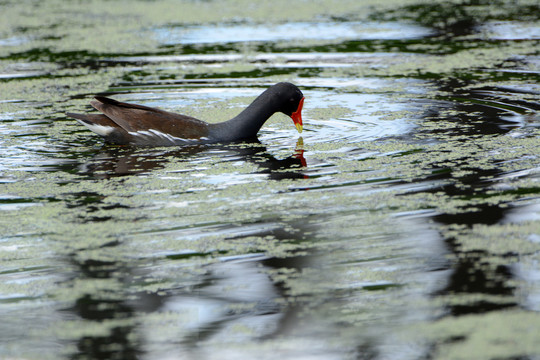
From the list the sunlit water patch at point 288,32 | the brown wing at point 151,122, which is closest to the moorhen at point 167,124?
the brown wing at point 151,122

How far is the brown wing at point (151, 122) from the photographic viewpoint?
19.0 feet

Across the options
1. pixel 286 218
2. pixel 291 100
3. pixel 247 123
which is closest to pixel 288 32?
pixel 291 100

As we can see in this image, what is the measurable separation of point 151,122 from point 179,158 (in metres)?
0.49

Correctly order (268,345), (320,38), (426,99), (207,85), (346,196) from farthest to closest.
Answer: (320,38)
(207,85)
(426,99)
(346,196)
(268,345)

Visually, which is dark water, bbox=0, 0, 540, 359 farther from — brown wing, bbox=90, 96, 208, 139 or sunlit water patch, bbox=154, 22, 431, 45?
sunlit water patch, bbox=154, 22, 431, 45

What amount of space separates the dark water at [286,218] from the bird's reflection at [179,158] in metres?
0.03

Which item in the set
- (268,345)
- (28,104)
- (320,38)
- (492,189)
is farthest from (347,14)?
(268,345)

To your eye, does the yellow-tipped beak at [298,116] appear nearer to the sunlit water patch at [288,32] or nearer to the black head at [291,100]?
the black head at [291,100]

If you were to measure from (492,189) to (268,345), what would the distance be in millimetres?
2108

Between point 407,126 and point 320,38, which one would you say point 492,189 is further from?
point 320,38

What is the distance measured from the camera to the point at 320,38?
397 inches

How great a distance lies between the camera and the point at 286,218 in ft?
13.4

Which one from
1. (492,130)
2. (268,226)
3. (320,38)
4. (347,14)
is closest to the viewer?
(268,226)

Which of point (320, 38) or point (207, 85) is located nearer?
point (207, 85)
